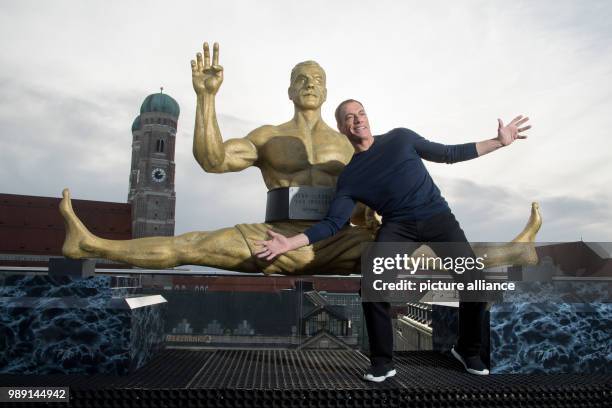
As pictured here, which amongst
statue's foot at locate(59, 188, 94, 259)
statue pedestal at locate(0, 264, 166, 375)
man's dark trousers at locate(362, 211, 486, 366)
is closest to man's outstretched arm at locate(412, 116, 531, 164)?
man's dark trousers at locate(362, 211, 486, 366)

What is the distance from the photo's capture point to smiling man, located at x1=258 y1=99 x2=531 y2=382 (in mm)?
3742

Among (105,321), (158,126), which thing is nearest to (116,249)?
(105,321)

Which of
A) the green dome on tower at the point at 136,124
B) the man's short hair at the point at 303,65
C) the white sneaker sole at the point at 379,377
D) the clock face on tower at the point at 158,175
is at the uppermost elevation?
the green dome on tower at the point at 136,124

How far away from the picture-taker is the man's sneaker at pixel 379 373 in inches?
137

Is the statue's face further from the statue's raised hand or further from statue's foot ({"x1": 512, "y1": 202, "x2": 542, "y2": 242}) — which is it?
statue's foot ({"x1": 512, "y1": 202, "x2": 542, "y2": 242})

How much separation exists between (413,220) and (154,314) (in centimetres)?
264

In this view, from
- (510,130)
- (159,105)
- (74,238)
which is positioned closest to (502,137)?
(510,130)

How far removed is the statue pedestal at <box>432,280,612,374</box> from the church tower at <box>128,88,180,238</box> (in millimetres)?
57646

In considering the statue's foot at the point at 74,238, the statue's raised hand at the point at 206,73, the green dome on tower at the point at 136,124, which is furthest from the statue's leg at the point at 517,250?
the green dome on tower at the point at 136,124

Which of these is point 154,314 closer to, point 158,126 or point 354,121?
point 354,121

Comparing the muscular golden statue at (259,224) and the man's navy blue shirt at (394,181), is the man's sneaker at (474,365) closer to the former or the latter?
the muscular golden statue at (259,224)

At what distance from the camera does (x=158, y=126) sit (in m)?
62.6

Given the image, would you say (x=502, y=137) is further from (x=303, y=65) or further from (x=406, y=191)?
(x=303, y=65)

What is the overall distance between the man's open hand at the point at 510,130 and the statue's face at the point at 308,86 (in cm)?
174
